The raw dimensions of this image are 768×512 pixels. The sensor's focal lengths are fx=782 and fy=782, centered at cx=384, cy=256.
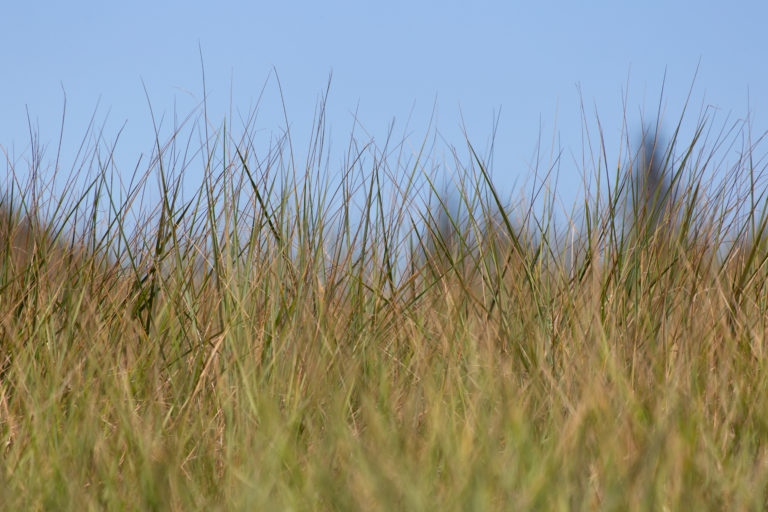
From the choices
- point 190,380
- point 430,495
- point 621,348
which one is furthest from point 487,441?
point 190,380

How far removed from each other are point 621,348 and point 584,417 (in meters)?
0.57

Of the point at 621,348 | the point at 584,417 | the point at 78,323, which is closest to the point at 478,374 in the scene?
the point at 621,348

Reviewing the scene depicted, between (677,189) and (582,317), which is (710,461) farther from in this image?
(677,189)

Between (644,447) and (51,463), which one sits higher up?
(644,447)

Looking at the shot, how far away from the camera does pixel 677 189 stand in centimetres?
235

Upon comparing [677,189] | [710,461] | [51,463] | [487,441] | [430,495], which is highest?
[677,189]

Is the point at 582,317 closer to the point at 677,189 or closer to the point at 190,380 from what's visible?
the point at 677,189

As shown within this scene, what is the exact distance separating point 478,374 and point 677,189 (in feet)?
3.19

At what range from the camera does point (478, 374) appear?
181cm

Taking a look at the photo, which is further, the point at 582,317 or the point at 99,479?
the point at 582,317

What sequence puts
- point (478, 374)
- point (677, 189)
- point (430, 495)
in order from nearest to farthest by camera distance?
point (430, 495) < point (478, 374) < point (677, 189)

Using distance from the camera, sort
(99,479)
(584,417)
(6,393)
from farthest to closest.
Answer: (6,393) → (99,479) → (584,417)

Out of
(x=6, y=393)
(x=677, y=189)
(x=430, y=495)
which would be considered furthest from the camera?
(x=677, y=189)

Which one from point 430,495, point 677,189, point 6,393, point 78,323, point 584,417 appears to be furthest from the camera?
point 677,189
